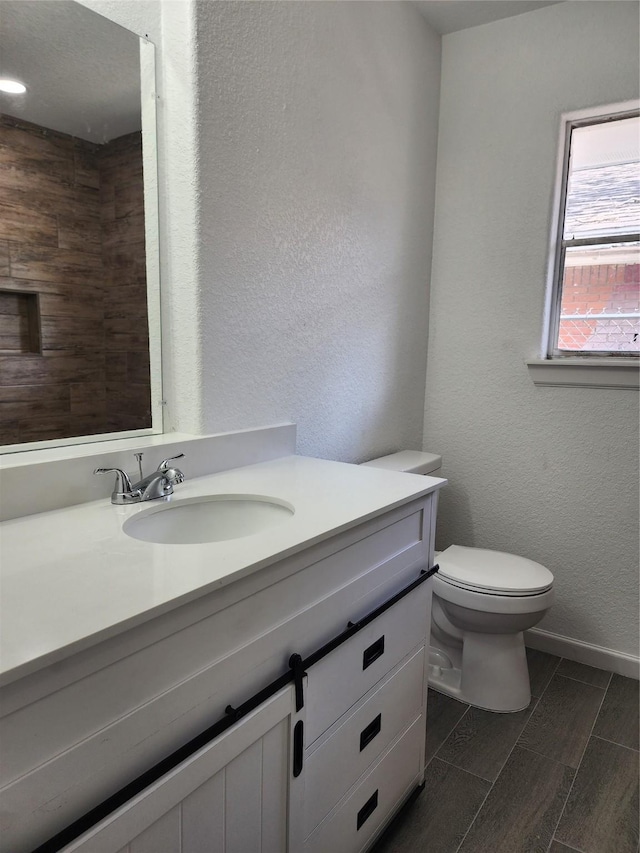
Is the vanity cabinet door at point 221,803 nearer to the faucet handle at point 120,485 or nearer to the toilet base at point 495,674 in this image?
the faucet handle at point 120,485

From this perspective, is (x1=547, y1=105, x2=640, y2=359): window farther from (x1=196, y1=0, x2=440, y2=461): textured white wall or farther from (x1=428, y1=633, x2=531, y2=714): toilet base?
(x1=428, y1=633, x2=531, y2=714): toilet base

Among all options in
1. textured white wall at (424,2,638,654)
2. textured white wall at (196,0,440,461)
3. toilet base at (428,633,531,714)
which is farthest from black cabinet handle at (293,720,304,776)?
textured white wall at (424,2,638,654)

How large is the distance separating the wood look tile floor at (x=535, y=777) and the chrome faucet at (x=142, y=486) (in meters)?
1.03

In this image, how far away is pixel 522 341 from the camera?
7.41 ft

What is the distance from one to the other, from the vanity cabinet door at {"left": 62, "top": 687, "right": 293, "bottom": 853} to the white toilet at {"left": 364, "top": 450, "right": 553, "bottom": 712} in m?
1.03

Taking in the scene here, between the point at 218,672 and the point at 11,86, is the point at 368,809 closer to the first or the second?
the point at 218,672

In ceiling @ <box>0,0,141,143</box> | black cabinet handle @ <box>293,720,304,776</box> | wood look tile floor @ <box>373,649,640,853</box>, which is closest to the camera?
black cabinet handle @ <box>293,720,304,776</box>

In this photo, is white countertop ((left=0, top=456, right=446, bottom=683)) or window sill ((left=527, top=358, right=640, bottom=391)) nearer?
white countertop ((left=0, top=456, right=446, bottom=683))

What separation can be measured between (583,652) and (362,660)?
1.47m

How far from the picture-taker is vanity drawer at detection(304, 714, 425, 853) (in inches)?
44.2

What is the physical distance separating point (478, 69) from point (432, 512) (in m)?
1.89

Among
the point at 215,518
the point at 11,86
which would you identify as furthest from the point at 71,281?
the point at 215,518

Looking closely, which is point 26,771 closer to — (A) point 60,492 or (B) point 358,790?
(A) point 60,492

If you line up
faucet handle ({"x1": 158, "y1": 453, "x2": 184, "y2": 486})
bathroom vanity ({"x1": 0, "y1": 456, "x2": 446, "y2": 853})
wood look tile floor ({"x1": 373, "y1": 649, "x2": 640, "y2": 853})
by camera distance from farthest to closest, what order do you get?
wood look tile floor ({"x1": 373, "y1": 649, "x2": 640, "y2": 853})
faucet handle ({"x1": 158, "y1": 453, "x2": 184, "y2": 486})
bathroom vanity ({"x1": 0, "y1": 456, "x2": 446, "y2": 853})
